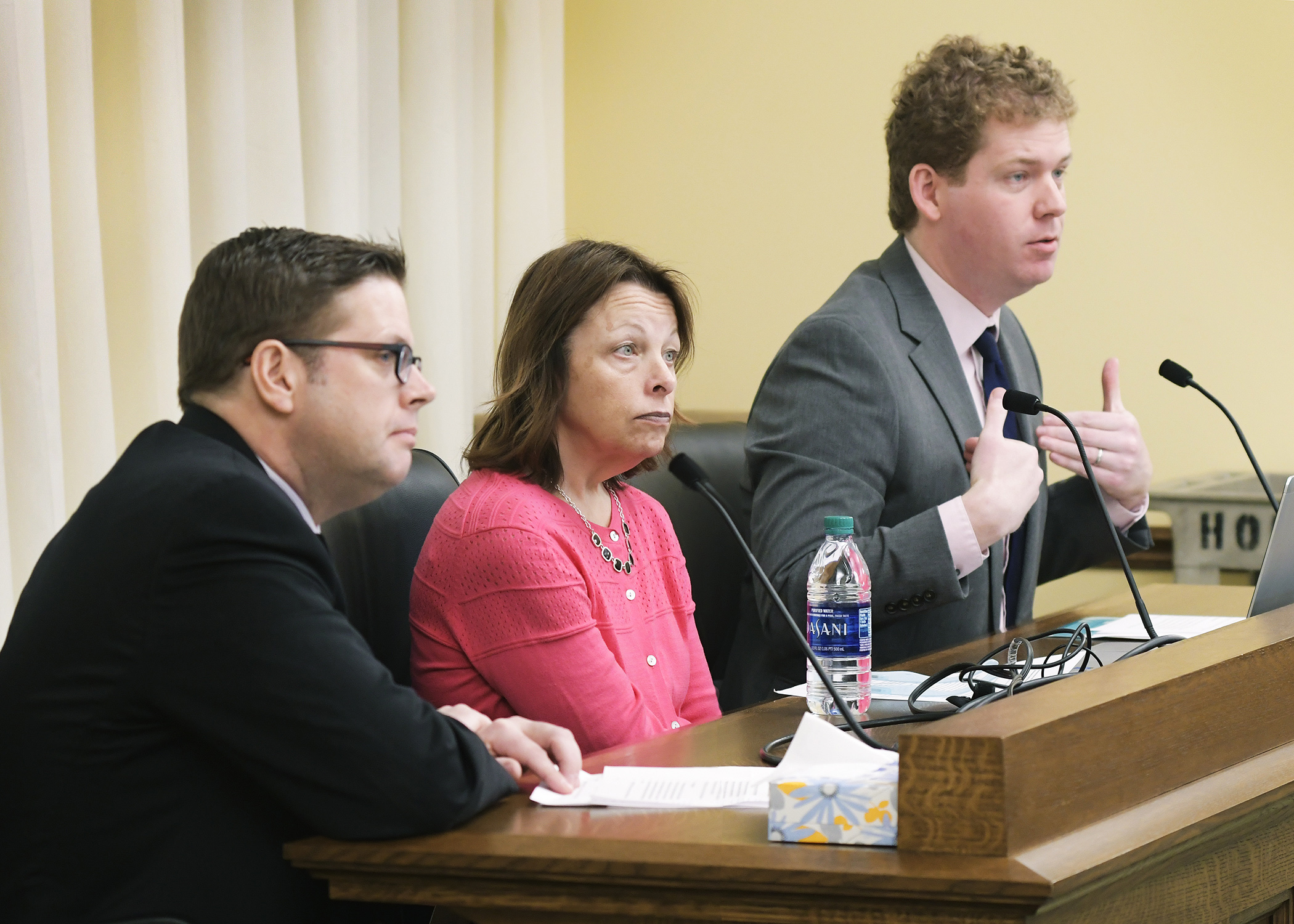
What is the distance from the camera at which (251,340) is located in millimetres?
1229

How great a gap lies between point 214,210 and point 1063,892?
6.47 ft

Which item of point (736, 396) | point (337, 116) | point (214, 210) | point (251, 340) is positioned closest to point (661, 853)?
point (251, 340)

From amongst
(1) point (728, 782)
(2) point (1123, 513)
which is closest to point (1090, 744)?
(1) point (728, 782)

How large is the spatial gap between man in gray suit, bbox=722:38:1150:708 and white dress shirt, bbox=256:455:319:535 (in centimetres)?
80

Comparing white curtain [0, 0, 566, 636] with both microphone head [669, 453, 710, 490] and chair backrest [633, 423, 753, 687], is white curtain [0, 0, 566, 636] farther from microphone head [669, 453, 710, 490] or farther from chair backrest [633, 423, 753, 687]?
microphone head [669, 453, 710, 490]

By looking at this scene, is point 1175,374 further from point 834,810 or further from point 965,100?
point 834,810

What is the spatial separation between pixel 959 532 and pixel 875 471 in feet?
0.65

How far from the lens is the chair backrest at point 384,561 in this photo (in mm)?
1677

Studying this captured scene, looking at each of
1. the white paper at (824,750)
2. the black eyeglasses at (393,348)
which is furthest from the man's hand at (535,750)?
the black eyeglasses at (393,348)

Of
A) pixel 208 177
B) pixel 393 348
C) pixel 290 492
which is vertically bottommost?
pixel 290 492

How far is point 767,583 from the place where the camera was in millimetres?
1330

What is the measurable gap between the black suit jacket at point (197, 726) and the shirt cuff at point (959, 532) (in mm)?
905

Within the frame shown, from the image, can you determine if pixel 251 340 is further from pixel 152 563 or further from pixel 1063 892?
pixel 1063 892

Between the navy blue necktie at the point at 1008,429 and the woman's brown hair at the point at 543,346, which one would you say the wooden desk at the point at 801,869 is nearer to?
the woman's brown hair at the point at 543,346
